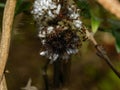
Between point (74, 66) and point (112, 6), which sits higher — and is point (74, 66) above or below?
below

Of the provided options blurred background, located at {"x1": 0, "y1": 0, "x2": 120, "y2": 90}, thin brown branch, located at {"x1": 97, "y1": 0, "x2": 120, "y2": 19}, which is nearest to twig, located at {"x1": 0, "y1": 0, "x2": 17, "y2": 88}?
thin brown branch, located at {"x1": 97, "y1": 0, "x2": 120, "y2": 19}

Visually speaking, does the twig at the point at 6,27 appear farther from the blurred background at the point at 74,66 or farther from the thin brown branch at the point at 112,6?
the blurred background at the point at 74,66

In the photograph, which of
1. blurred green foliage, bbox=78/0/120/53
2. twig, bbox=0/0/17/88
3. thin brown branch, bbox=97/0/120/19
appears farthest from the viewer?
blurred green foliage, bbox=78/0/120/53

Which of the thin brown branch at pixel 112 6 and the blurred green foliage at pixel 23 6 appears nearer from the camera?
the thin brown branch at pixel 112 6

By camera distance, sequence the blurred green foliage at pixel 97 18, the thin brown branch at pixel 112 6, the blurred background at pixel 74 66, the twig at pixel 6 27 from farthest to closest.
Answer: the blurred background at pixel 74 66
the blurred green foliage at pixel 97 18
the twig at pixel 6 27
the thin brown branch at pixel 112 6

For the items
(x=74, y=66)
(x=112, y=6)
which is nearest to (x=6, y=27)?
(x=112, y=6)

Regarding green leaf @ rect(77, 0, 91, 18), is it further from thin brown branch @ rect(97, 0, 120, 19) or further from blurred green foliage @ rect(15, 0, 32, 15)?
thin brown branch @ rect(97, 0, 120, 19)

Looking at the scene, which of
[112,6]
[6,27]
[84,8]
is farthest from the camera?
[84,8]

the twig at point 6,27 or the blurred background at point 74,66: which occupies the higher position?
the twig at point 6,27

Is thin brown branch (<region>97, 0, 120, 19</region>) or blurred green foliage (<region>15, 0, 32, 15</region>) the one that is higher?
thin brown branch (<region>97, 0, 120, 19</region>)

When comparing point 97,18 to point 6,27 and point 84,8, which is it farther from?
point 6,27

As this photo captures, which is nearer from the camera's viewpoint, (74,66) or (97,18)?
(97,18)

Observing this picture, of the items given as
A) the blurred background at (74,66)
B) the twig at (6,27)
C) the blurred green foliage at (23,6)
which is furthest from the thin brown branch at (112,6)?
the blurred background at (74,66)

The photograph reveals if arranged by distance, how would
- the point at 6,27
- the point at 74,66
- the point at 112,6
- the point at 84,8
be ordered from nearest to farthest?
1. the point at 112,6
2. the point at 6,27
3. the point at 84,8
4. the point at 74,66
